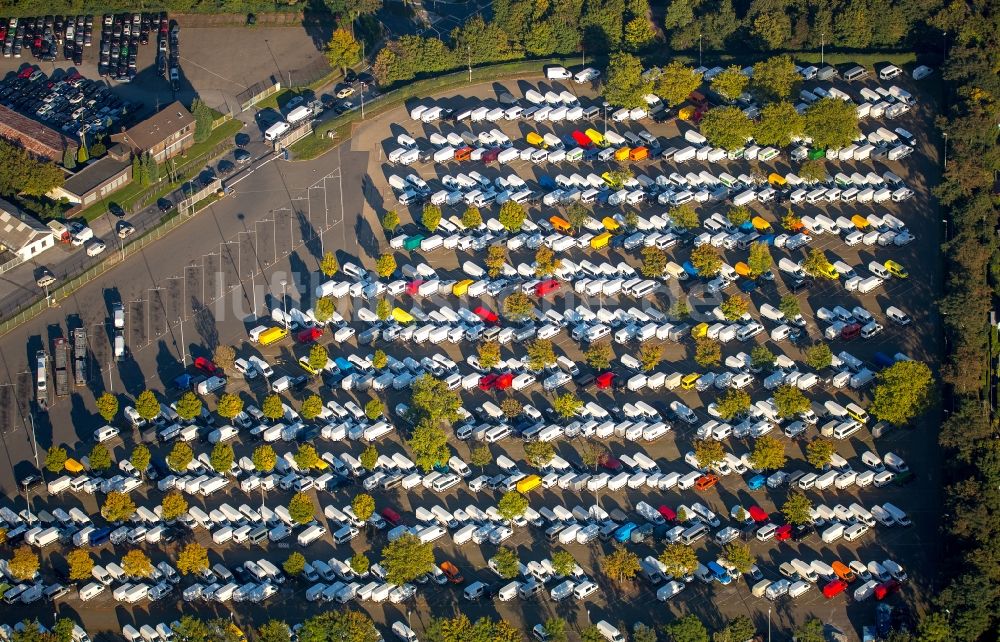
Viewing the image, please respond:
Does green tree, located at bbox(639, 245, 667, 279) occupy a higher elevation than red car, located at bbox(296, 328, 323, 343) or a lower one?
higher

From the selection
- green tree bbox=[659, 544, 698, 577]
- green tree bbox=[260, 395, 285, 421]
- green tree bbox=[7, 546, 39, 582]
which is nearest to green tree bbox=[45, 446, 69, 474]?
green tree bbox=[7, 546, 39, 582]

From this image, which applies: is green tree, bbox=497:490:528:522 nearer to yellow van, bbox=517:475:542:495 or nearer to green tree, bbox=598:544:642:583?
yellow van, bbox=517:475:542:495

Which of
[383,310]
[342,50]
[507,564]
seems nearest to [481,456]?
[507,564]

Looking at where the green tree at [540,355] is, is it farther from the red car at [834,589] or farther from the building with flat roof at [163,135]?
the building with flat roof at [163,135]

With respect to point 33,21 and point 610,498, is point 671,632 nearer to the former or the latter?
point 610,498

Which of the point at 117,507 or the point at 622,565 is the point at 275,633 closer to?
the point at 117,507

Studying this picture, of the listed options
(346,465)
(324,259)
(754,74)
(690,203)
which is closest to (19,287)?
(324,259)

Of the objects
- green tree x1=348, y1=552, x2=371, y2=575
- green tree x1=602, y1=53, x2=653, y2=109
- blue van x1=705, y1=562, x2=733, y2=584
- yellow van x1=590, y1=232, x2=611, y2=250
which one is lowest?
blue van x1=705, y1=562, x2=733, y2=584
